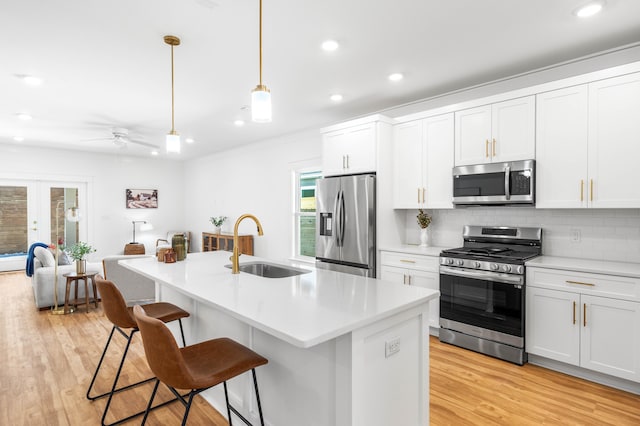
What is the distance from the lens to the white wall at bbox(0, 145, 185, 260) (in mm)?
7270

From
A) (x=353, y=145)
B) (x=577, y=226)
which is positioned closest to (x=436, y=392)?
(x=577, y=226)

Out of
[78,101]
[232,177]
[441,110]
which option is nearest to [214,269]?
[441,110]

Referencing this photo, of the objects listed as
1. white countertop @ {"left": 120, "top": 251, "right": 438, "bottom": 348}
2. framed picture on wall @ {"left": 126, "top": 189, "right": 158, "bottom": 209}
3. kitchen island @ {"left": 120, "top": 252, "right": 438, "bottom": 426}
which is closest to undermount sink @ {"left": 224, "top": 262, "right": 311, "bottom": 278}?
white countertop @ {"left": 120, "top": 251, "right": 438, "bottom": 348}

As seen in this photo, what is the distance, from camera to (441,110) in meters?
3.73

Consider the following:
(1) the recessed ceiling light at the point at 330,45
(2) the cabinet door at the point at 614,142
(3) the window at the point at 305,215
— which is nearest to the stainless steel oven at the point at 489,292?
(2) the cabinet door at the point at 614,142

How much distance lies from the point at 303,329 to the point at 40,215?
8.42 metres

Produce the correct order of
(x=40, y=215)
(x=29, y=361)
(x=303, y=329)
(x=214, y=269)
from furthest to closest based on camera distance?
(x=40, y=215), (x=29, y=361), (x=214, y=269), (x=303, y=329)

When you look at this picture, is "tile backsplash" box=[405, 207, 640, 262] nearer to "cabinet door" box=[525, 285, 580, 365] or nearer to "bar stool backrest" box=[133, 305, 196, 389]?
"cabinet door" box=[525, 285, 580, 365]

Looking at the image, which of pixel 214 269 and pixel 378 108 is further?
pixel 378 108

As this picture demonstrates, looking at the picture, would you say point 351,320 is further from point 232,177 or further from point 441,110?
point 232,177

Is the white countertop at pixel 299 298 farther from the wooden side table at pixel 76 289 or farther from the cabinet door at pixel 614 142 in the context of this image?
the wooden side table at pixel 76 289

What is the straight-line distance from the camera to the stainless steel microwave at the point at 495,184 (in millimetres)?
3129

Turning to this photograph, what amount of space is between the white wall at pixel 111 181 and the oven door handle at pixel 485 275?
7596mm

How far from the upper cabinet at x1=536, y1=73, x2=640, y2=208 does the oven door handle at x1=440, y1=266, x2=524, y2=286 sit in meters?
0.69
